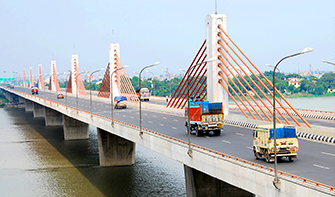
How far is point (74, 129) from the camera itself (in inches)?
3004

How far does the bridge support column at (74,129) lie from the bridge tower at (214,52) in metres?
37.3

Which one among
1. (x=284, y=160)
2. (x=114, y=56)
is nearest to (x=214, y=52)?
(x=284, y=160)

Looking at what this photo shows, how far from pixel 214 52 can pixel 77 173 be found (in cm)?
1973

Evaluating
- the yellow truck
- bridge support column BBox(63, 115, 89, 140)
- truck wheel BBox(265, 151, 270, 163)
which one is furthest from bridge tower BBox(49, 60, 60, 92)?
truck wheel BBox(265, 151, 270, 163)

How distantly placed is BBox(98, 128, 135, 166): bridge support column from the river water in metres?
1.10

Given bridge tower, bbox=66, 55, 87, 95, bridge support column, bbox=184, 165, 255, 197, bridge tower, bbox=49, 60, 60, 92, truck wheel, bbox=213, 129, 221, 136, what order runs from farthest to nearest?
bridge tower, bbox=49, 60, 60, 92 → bridge tower, bbox=66, 55, 87, 95 → truck wheel, bbox=213, 129, 221, 136 → bridge support column, bbox=184, 165, 255, 197

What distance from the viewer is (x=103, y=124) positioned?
45.3 meters

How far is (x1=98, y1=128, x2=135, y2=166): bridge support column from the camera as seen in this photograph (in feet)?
169

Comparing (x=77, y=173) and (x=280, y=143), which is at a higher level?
(x=280, y=143)

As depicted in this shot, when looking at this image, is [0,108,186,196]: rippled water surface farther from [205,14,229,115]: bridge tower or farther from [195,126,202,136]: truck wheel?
[205,14,229,115]: bridge tower

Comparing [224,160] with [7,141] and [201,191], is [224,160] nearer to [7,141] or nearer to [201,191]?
[201,191]

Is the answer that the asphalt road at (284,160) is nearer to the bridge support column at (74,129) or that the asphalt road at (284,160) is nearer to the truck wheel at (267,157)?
the truck wheel at (267,157)

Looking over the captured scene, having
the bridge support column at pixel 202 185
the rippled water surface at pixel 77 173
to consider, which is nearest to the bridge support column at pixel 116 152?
the rippled water surface at pixel 77 173

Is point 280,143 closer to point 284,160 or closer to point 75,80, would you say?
point 284,160
